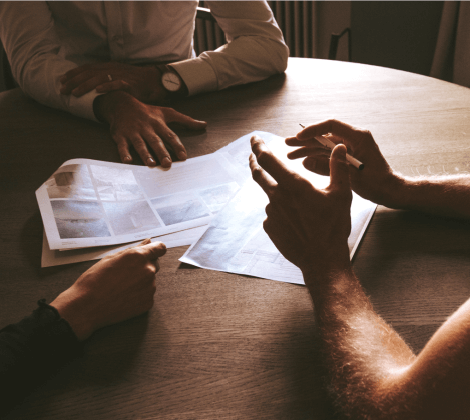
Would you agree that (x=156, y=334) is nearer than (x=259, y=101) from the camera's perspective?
Yes

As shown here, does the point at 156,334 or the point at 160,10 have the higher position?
the point at 160,10

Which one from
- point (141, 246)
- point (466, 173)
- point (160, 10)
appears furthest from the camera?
point (160, 10)

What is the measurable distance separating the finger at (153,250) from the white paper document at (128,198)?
86 mm

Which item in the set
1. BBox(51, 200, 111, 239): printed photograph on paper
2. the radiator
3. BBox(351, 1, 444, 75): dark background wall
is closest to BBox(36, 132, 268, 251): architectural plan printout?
BBox(51, 200, 111, 239): printed photograph on paper

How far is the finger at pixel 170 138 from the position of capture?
940 millimetres

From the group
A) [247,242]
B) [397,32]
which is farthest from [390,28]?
[247,242]

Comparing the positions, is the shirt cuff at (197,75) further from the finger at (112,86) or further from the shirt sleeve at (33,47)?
the shirt sleeve at (33,47)

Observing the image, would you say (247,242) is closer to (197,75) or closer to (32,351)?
(32,351)

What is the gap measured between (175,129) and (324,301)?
0.69 meters

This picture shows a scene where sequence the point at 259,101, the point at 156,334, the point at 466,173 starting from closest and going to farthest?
the point at 156,334 → the point at 466,173 → the point at 259,101

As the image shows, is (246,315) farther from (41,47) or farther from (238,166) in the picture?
(41,47)

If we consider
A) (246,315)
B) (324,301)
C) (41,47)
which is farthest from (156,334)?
(41,47)

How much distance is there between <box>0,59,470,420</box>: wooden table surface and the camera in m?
0.44

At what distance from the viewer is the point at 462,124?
946 mm
